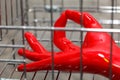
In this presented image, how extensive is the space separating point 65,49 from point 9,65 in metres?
0.27

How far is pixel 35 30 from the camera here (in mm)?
1148

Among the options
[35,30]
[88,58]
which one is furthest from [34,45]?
[88,58]

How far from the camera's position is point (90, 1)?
231 centimetres

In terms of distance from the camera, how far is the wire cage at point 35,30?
1020 millimetres

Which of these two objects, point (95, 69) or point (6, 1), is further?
point (6, 1)

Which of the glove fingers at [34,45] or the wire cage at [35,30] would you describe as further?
the glove fingers at [34,45]

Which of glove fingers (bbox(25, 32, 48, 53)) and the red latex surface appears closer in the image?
the red latex surface

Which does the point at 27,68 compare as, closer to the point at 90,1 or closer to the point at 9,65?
the point at 9,65

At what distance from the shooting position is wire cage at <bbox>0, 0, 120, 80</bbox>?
1.02 meters

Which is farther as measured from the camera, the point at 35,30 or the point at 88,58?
the point at 35,30

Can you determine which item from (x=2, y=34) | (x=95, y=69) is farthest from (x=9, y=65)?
(x=95, y=69)

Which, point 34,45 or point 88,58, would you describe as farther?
point 34,45

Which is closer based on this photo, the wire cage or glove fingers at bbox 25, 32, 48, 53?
the wire cage

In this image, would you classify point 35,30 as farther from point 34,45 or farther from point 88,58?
point 88,58
